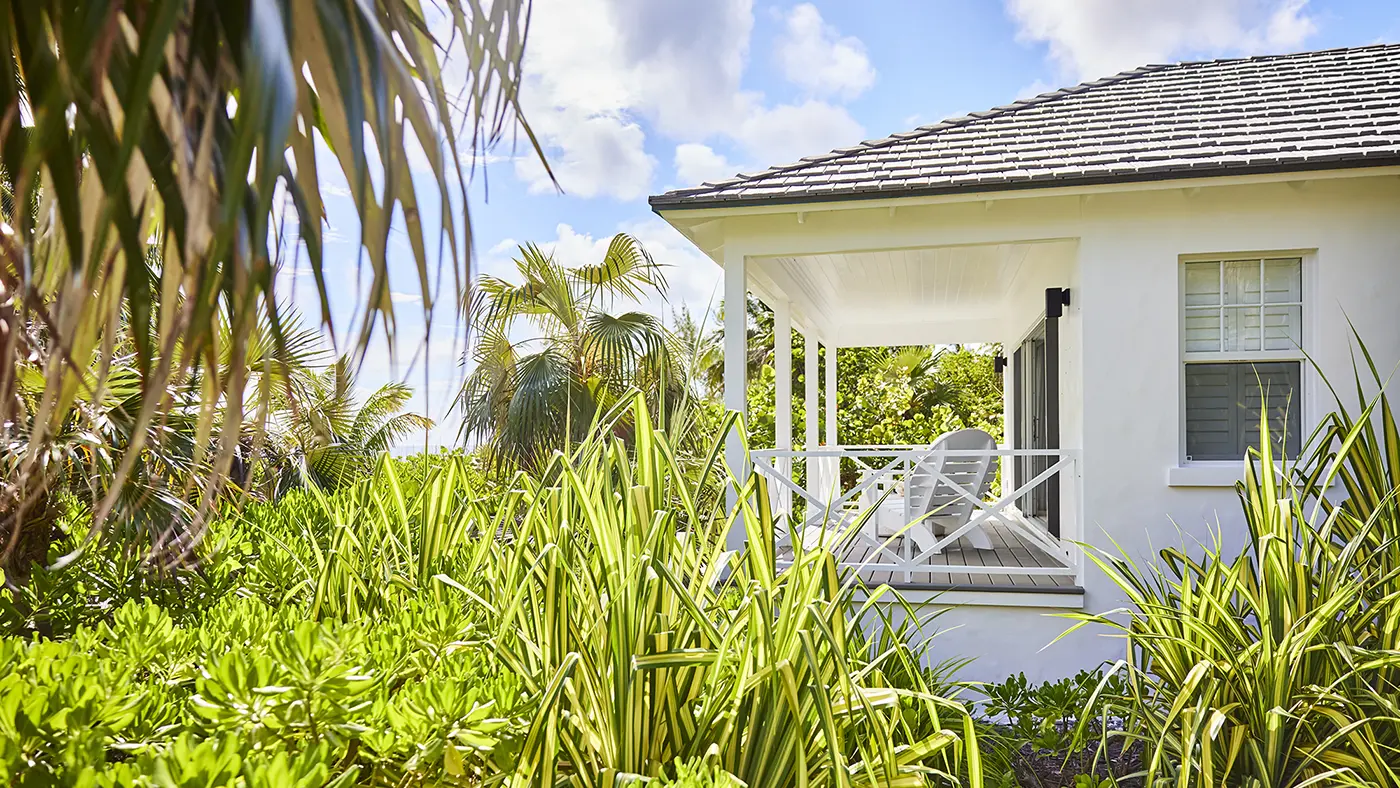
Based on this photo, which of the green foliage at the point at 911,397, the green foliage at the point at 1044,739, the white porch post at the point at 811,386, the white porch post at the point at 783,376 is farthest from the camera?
the green foliage at the point at 911,397

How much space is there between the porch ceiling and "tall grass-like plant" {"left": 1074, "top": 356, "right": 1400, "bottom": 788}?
10.3 ft

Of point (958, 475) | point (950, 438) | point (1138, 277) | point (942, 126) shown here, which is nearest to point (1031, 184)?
point (1138, 277)

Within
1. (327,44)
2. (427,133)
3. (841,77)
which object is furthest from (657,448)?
(841,77)

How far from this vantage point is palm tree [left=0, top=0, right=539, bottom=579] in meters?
0.73

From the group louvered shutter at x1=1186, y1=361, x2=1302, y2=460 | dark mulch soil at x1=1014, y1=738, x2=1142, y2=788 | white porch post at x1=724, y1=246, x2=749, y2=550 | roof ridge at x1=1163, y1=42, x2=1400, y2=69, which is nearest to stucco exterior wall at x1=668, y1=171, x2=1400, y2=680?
louvered shutter at x1=1186, y1=361, x2=1302, y2=460

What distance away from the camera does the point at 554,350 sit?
952cm

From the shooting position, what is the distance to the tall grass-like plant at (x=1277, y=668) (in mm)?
2283

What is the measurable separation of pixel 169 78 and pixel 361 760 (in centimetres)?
149

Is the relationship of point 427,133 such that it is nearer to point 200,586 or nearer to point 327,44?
point 327,44

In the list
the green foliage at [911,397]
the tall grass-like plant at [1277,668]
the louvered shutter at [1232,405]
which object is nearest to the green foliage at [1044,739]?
the tall grass-like plant at [1277,668]

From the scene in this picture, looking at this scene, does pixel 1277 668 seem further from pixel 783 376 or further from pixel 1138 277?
pixel 783 376

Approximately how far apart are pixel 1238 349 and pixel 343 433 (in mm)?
8450

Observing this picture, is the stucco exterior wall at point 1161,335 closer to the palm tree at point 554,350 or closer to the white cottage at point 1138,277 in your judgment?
the white cottage at point 1138,277

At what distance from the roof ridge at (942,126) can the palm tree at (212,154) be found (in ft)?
15.0
